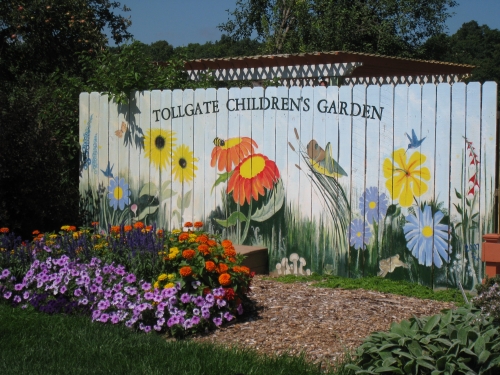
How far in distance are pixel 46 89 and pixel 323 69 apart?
647 cm

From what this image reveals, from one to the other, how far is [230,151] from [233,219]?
745 millimetres

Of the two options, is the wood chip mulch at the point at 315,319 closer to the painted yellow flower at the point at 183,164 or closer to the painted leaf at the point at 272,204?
the painted leaf at the point at 272,204

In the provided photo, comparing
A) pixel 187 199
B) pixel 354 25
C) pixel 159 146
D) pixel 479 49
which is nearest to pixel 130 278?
pixel 187 199

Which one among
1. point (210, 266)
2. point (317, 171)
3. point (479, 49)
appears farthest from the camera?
point (479, 49)

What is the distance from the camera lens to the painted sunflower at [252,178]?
23.4 feet

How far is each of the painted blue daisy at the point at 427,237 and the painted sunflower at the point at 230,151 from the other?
1898mm

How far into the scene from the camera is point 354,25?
23.3 meters

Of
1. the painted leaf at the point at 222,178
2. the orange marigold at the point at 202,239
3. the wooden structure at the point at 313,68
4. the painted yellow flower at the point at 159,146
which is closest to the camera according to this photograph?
the orange marigold at the point at 202,239

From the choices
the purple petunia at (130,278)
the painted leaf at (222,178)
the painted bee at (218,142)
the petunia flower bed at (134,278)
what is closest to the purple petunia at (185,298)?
the petunia flower bed at (134,278)

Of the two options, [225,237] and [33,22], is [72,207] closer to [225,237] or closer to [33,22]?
[225,237]

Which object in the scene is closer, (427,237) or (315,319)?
(315,319)

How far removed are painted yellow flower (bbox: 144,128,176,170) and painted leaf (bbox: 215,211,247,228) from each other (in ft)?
3.31

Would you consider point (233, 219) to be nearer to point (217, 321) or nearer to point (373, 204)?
point (373, 204)

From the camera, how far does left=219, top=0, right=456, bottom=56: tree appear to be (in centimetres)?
2334
